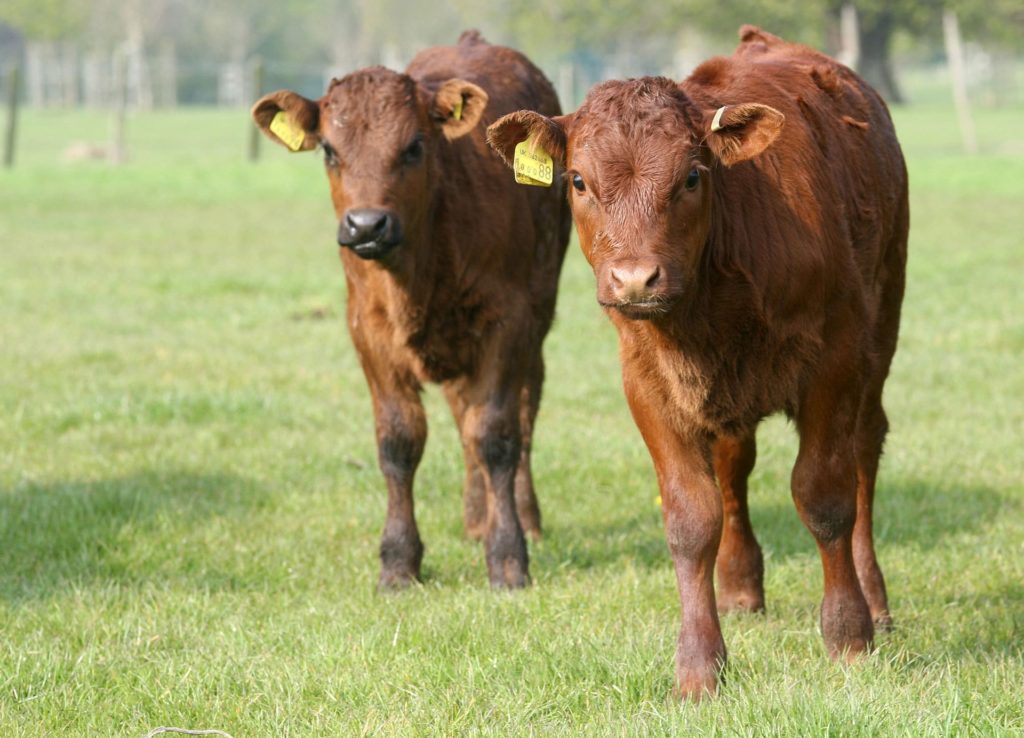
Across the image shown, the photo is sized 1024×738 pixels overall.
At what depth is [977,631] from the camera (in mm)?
5258

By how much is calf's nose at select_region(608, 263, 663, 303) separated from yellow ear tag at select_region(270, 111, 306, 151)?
104 inches

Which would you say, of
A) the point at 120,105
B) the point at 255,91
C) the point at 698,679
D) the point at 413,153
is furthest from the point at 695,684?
the point at 120,105

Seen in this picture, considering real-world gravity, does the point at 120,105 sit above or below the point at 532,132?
below

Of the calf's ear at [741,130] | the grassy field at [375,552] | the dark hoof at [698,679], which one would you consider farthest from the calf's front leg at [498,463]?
the calf's ear at [741,130]

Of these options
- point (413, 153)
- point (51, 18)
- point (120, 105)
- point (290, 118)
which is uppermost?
point (51, 18)

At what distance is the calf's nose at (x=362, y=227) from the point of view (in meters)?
5.93

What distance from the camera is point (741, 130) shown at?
4.55 metres

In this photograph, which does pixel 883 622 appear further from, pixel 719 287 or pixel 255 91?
pixel 255 91

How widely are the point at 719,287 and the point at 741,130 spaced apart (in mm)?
480

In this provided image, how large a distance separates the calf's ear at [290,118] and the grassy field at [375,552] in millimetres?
1774

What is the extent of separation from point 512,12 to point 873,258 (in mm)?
62981

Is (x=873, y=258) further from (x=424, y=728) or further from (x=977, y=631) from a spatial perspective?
(x=424, y=728)

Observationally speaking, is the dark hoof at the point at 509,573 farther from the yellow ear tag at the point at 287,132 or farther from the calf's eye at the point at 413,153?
the yellow ear tag at the point at 287,132

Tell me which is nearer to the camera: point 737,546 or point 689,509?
point 689,509
